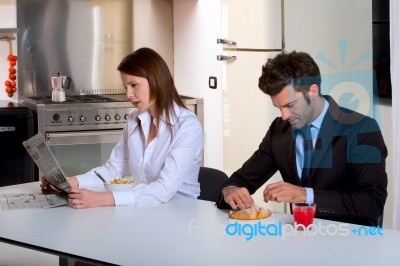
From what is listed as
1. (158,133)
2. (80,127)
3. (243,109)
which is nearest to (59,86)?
(80,127)

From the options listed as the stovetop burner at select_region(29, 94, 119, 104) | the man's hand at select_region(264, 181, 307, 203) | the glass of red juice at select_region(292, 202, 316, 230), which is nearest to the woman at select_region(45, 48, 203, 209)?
the man's hand at select_region(264, 181, 307, 203)

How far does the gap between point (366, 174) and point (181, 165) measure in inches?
30.6

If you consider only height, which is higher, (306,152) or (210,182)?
(306,152)

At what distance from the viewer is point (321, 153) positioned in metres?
2.88

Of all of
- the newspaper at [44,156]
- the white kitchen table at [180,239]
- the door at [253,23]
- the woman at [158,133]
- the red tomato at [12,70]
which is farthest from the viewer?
the red tomato at [12,70]

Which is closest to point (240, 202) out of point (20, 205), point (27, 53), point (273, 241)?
point (273, 241)

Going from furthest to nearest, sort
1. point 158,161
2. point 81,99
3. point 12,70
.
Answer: point 12,70 < point 81,99 < point 158,161

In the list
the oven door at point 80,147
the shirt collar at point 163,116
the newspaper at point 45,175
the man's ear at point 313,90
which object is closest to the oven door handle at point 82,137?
the oven door at point 80,147

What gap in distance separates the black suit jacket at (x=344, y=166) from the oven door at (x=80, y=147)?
211cm

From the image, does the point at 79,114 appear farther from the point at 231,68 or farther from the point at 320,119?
the point at 320,119

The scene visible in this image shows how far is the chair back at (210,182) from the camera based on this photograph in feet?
11.2

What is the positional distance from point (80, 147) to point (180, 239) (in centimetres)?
258

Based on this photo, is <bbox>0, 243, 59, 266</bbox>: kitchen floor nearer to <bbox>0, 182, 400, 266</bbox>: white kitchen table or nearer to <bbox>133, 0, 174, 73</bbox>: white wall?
<bbox>0, 182, 400, 266</bbox>: white kitchen table

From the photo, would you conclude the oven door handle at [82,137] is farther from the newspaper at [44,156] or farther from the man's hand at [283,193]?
the man's hand at [283,193]
